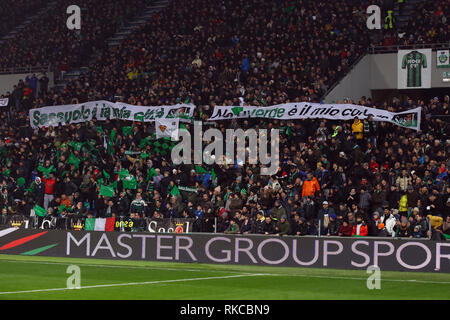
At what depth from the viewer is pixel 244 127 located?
31891mm

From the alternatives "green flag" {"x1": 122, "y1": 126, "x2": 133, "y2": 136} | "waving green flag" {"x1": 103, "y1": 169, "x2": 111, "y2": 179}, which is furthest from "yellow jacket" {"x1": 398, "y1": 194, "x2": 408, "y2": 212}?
"green flag" {"x1": 122, "y1": 126, "x2": 133, "y2": 136}

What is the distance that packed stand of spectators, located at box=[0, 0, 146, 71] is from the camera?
1799 inches

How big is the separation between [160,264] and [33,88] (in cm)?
2091

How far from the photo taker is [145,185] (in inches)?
1228

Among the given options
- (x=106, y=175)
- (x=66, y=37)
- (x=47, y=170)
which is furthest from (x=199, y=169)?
(x=66, y=37)

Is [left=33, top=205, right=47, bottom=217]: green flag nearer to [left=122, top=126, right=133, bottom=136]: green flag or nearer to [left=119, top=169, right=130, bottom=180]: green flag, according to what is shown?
[left=119, top=169, right=130, bottom=180]: green flag

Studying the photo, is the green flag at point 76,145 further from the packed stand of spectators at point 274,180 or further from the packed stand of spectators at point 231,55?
the packed stand of spectators at point 231,55

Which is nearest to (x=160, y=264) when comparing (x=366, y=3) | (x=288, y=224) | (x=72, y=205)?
(x=288, y=224)

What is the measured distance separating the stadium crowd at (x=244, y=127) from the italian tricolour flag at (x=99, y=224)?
102 centimetres

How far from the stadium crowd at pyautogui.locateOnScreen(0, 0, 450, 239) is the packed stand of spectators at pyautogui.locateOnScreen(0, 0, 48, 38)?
1050cm

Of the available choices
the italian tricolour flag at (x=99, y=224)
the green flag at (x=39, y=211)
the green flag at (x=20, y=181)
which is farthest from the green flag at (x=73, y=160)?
the italian tricolour flag at (x=99, y=224)

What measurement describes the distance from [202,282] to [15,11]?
120ft

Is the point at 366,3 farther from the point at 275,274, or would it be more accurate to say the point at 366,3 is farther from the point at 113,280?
the point at 113,280
